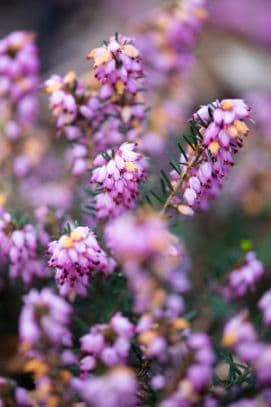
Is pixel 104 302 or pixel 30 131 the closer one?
pixel 104 302

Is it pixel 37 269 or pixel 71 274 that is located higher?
pixel 37 269

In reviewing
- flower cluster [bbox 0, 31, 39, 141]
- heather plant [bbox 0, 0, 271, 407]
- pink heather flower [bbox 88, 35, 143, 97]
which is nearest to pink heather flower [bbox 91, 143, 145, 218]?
heather plant [bbox 0, 0, 271, 407]

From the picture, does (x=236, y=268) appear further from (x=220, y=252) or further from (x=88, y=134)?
(x=220, y=252)

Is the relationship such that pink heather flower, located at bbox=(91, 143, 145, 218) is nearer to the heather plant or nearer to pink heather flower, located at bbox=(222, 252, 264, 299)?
the heather plant

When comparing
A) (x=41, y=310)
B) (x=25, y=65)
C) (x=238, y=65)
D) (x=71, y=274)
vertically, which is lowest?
(x=41, y=310)

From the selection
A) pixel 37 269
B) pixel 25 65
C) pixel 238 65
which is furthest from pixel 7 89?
A: pixel 238 65

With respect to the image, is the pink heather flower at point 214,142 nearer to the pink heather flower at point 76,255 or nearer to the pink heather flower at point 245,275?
the pink heather flower at point 76,255

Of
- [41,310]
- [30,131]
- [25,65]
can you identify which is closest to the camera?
[41,310]

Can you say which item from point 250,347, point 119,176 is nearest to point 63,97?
point 119,176
